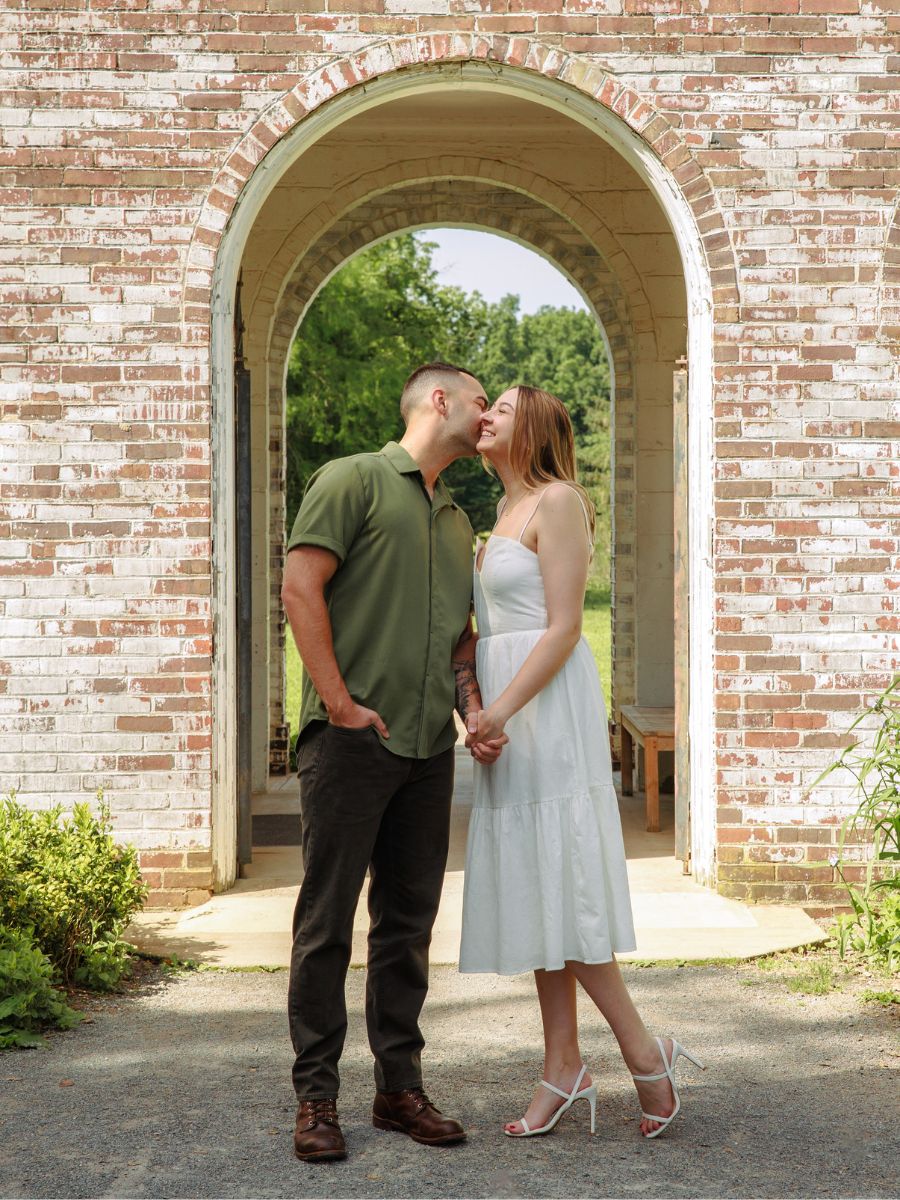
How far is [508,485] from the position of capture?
366cm

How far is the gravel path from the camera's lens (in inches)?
127

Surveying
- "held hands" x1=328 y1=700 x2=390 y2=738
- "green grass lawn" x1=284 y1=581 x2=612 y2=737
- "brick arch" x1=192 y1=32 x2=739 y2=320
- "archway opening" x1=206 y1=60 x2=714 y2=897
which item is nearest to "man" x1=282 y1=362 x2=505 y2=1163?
"held hands" x1=328 y1=700 x2=390 y2=738

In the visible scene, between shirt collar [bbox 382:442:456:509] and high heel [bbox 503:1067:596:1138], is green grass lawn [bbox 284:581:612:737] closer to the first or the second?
shirt collar [bbox 382:442:456:509]

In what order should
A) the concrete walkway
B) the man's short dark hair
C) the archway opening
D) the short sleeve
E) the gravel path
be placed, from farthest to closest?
1. the archway opening
2. the concrete walkway
3. the man's short dark hair
4. the short sleeve
5. the gravel path

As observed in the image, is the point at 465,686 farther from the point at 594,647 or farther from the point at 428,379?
the point at 594,647

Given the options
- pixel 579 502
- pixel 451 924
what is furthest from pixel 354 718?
pixel 451 924

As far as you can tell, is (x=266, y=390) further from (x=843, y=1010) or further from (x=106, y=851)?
(x=843, y=1010)

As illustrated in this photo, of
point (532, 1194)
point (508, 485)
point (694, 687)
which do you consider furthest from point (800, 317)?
point (532, 1194)

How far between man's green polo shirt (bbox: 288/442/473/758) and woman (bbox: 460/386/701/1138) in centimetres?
16

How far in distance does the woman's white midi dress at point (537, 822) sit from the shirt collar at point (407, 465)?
19 centimetres

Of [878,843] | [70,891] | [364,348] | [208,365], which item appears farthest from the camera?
[364,348]

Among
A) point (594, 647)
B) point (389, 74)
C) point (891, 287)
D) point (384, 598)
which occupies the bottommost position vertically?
point (594, 647)

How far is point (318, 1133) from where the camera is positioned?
3.33m

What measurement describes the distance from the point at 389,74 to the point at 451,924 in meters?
3.70
